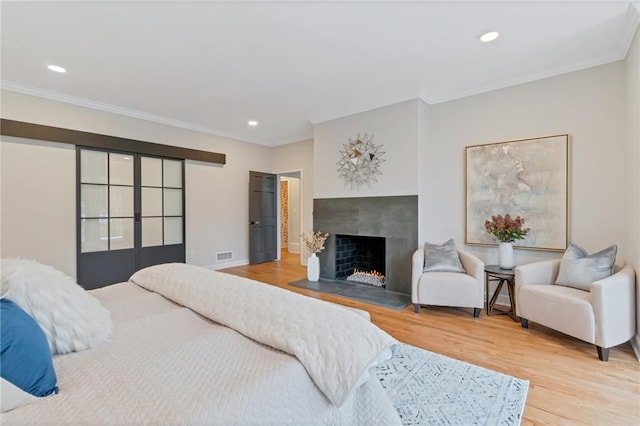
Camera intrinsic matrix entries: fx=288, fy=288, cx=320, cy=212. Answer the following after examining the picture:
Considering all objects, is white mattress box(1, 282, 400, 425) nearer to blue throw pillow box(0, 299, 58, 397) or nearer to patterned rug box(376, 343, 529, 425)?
blue throw pillow box(0, 299, 58, 397)

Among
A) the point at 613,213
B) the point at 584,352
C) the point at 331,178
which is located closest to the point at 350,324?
the point at 584,352

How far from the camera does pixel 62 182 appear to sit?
393 cm

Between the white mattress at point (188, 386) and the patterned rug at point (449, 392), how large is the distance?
694mm

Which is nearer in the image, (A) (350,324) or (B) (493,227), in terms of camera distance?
(A) (350,324)

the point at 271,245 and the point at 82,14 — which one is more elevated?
the point at 82,14

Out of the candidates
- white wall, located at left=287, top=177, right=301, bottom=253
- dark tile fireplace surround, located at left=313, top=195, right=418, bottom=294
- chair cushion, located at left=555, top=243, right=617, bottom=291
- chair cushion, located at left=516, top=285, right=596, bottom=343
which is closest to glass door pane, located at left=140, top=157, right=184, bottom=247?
dark tile fireplace surround, located at left=313, top=195, right=418, bottom=294

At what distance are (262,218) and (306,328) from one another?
542 centimetres

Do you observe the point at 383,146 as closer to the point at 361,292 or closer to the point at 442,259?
the point at 442,259

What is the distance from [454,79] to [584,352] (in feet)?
9.94

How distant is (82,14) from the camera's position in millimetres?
2305

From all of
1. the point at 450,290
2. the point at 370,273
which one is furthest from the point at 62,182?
the point at 450,290

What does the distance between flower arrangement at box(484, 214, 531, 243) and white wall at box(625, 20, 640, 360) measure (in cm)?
85

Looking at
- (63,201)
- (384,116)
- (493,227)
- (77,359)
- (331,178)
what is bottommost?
(77,359)

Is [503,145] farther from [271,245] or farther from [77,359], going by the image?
[271,245]
